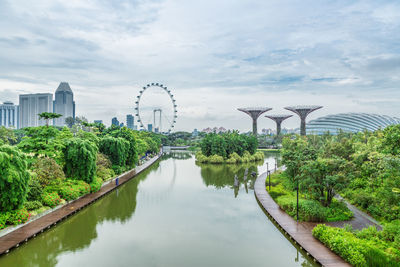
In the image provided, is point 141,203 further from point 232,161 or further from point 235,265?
point 232,161

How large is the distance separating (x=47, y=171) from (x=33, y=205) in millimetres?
2928

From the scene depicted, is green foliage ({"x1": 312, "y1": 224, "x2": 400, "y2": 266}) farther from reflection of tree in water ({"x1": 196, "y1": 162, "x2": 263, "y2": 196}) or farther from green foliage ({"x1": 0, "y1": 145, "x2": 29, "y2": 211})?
green foliage ({"x1": 0, "y1": 145, "x2": 29, "y2": 211})

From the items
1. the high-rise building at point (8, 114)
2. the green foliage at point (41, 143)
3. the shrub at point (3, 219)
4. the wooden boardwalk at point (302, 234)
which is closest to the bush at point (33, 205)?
the shrub at point (3, 219)

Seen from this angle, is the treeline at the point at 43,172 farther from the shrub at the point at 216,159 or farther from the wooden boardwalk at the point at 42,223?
the shrub at the point at 216,159

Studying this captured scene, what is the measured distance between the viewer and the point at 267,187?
81.4ft

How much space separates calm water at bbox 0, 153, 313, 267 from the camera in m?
11.7

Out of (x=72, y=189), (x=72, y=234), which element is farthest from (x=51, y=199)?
(x=72, y=234)

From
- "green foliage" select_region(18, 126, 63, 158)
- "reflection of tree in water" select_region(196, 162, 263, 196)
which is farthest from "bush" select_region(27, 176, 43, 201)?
"reflection of tree in water" select_region(196, 162, 263, 196)

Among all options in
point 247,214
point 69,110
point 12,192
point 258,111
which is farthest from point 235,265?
point 69,110

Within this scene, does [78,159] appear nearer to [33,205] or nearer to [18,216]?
[33,205]

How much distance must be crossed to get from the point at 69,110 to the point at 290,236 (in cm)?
20729

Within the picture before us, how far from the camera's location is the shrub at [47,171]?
17891 millimetres

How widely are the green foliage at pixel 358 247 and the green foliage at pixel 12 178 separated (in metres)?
13.2

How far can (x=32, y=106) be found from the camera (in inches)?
6663
